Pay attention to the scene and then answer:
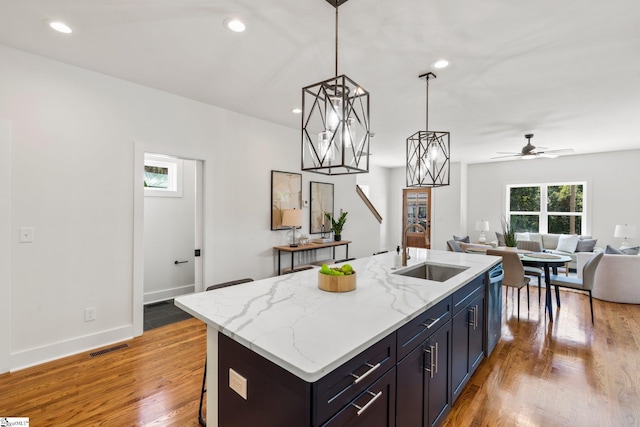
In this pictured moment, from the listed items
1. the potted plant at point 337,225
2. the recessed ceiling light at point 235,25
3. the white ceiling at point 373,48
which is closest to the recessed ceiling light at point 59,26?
the white ceiling at point 373,48

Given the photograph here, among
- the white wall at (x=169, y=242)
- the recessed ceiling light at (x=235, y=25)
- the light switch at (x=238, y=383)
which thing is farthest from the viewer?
the white wall at (x=169, y=242)

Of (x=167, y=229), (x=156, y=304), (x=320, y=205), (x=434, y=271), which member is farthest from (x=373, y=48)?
(x=156, y=304)

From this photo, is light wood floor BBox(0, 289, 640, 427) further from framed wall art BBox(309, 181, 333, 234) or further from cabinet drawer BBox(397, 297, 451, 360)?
framed wall art BBox(309, 181, 333, 234)

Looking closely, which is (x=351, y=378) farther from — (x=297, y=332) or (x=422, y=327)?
(x=422, y=327)

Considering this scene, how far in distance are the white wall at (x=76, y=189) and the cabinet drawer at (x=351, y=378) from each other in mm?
2850

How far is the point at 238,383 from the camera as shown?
49.9 inches

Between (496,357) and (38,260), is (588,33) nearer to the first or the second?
(496,357)

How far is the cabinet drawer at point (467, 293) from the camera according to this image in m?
1.99

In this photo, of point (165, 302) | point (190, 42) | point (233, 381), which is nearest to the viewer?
point (233, 381)

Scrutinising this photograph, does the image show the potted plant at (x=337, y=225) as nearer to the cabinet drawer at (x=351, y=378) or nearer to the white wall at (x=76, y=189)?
the white wall at (x=76, y=189)

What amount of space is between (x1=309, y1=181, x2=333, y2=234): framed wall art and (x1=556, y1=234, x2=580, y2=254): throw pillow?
5.12 meters

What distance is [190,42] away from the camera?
2.31 metres

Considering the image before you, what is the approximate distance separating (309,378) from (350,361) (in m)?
0.23

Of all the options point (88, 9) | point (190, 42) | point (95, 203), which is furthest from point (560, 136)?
point (95, 203)
